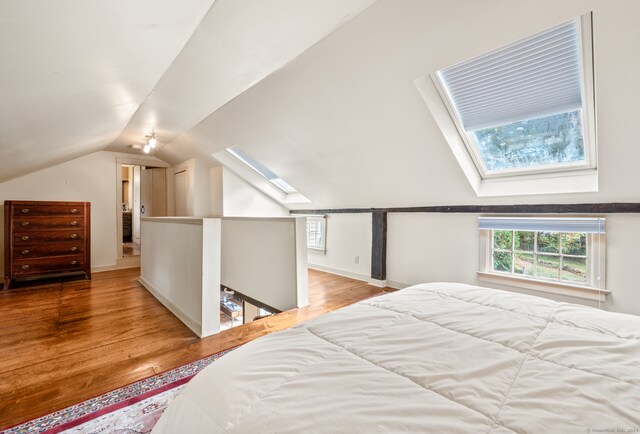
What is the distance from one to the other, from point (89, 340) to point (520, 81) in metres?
3.99

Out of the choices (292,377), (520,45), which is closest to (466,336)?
(292,377)

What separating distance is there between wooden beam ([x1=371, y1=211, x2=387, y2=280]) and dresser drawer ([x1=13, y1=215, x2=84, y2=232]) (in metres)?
4.39

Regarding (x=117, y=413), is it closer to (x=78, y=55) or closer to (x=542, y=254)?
(x=78, y=55)

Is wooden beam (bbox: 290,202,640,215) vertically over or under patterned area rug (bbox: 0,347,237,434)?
over

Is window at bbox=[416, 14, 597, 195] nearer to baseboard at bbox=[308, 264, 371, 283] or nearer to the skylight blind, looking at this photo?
the skylight blind

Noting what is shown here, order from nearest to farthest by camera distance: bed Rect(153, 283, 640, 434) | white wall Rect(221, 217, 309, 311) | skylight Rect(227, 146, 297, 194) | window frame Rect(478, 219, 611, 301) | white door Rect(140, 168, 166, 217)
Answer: bed Rect(153, 283, 640, 434), window frame Rect(478, 219, 611, 301), white wall Rect(221, 217, 309, 311), skylight Rect(227, 146, 297, 194), white door Rect(140, 168, 166, 217)

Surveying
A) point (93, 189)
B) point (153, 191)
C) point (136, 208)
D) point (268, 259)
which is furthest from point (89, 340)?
point (136, 208)

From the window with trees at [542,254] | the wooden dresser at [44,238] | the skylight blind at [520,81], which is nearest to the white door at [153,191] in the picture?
the wooden dresser at [44,238]

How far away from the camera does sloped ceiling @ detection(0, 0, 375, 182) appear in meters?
1.16

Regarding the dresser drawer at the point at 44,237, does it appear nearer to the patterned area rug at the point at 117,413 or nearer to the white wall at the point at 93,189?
the white wall at the point at 93,189

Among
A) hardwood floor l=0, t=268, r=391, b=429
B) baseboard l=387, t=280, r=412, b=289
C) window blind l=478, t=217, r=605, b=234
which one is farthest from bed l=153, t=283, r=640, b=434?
baseboard l=387, t=280, r=412, b=289

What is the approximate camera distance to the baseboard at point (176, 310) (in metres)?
2.52

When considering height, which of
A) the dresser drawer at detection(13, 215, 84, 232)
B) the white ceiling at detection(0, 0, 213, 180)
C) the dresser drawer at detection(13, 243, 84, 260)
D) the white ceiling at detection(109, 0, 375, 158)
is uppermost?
the white ceiling at detection(109, 0, 375, 158)

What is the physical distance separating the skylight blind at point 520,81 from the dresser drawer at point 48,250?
5.27 meters
